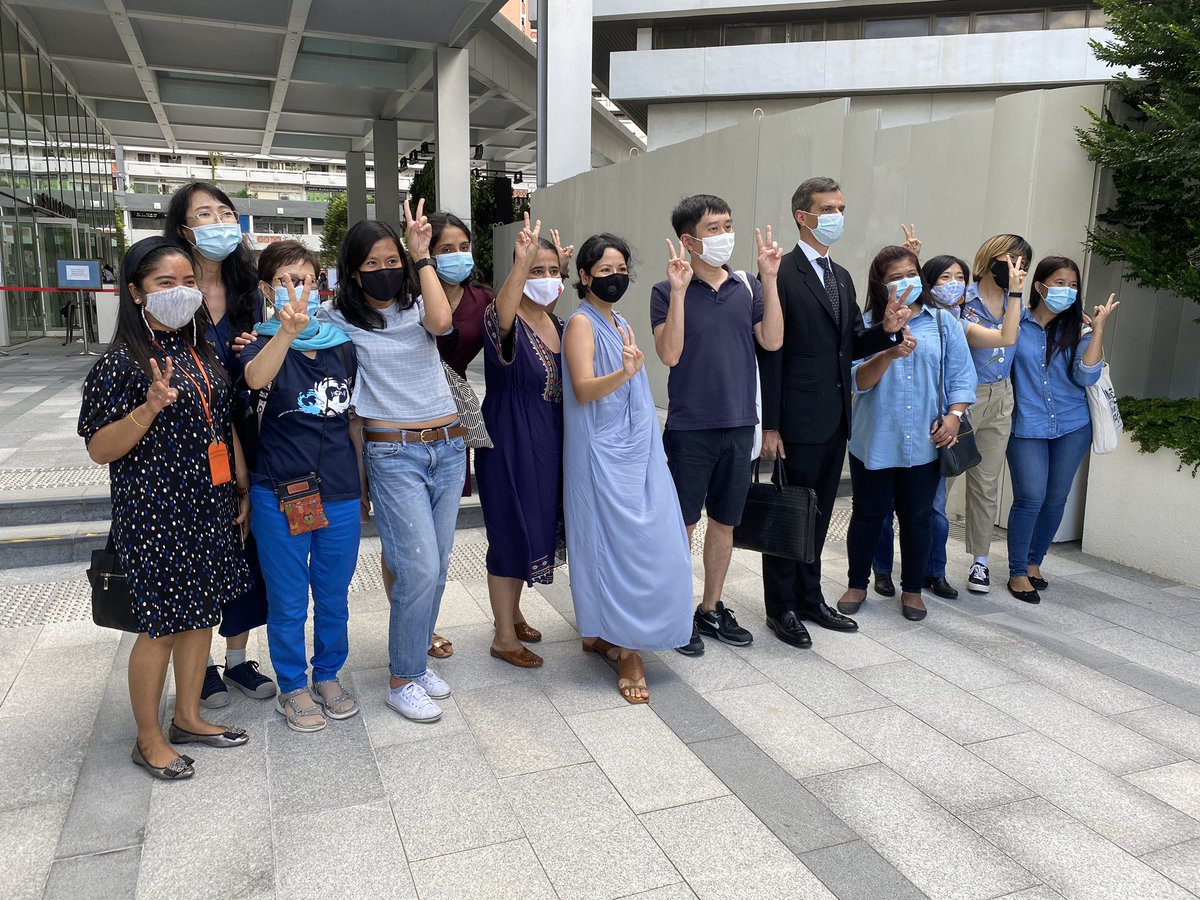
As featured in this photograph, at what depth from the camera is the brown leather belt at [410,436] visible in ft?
10.5

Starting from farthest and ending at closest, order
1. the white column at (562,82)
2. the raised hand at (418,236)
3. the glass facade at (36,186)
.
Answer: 1. the glass facade at (36,186)
2. the white column at (562,82)
3. the raised hand at (418,236)

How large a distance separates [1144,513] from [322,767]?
4.72 metres

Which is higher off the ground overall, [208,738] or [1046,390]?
[1046,390]

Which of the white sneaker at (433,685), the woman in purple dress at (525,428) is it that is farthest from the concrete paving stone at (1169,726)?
the white sneaker at (433,685)

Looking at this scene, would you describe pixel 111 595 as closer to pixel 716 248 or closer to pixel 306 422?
pixel 306 422

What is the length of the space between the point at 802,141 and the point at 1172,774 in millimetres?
5234

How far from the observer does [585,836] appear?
2.58 m

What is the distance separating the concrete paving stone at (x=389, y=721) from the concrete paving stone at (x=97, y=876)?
2.78ft

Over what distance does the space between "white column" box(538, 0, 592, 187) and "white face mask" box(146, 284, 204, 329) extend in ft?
33.8

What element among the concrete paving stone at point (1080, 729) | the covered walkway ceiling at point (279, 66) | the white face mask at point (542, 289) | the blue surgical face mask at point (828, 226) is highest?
the covered walkway ceiling at point (279, 66)

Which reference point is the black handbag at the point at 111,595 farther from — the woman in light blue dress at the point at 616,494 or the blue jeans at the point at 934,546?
the blue jeans at the point at 934,546

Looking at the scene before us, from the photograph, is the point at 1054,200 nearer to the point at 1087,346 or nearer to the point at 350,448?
the point at 1087,346

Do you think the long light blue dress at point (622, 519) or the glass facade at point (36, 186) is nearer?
the long light blue dress at point (622, 519)

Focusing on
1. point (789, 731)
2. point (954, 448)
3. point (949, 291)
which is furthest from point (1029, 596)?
point (789, 731)
